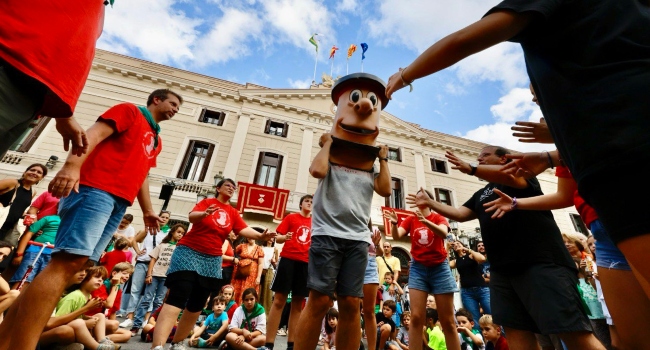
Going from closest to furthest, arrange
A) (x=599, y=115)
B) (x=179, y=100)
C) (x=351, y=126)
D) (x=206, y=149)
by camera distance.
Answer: (x=599, y=115) < (x=351, y=126) < (x=179, y=100) < (x=206, y=149)

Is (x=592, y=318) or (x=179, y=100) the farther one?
(x=592, y=318)

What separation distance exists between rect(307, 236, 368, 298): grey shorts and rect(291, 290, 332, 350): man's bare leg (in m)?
0.06

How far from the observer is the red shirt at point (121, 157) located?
219 cm

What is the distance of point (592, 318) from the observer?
3535 millimetres

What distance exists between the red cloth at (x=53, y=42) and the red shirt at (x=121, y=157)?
81 cm

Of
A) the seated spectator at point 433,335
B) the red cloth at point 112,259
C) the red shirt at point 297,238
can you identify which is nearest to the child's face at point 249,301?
the red shirt at point 297,238

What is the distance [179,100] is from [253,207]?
9.24 meters

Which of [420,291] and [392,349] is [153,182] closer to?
[392,349]

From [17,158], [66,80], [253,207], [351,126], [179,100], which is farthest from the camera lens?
[253,207]

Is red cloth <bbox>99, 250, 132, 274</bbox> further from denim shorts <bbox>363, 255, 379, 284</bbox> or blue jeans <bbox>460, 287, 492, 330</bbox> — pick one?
blue jeans <bbox>460, 287, 492, 330</bbox>

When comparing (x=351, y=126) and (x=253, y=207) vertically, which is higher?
(x=253, y=207)

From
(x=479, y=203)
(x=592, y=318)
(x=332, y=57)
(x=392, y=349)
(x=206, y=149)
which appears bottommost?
(x=392, y=349)

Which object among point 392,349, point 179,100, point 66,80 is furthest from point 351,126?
point 392,349

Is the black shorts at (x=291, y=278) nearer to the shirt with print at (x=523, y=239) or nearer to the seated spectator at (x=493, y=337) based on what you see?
the shirt with print at (x=523, y=239)
